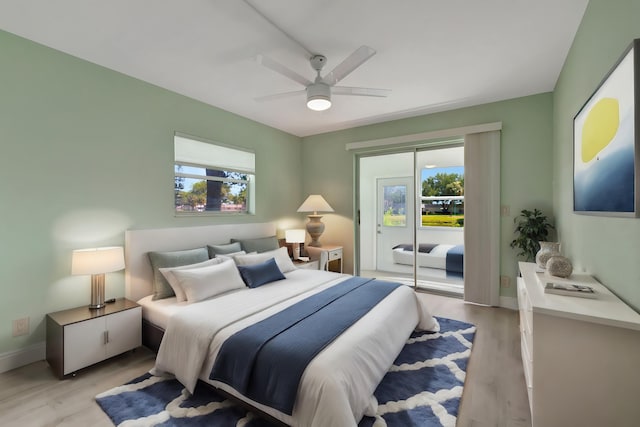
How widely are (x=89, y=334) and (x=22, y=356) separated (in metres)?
0.62

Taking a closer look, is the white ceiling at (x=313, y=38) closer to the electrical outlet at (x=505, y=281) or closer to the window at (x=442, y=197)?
the window at (x=442, y=197)

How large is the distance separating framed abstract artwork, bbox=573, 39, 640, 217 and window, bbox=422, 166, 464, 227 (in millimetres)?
2591

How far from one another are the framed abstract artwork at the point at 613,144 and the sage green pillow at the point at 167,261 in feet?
10.6

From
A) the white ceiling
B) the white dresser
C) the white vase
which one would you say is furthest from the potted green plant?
the white dresser

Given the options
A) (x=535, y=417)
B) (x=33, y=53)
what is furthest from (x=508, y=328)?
(x=33, y=53)

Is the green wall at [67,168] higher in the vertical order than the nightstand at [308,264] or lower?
higher

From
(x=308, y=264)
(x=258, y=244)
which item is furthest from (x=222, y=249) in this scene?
(x=308, y=264)

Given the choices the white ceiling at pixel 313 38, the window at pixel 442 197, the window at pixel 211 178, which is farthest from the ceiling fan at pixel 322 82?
the window at pixel 442 197

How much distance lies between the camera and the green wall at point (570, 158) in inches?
52.5

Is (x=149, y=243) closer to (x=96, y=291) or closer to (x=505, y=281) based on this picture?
(x=96, y=291)

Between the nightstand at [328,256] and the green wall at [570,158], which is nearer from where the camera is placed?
the green wall at [570,158]

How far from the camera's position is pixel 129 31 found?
2.19m

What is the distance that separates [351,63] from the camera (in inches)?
83.6

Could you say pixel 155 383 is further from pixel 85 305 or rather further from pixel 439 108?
pixel 439 108
